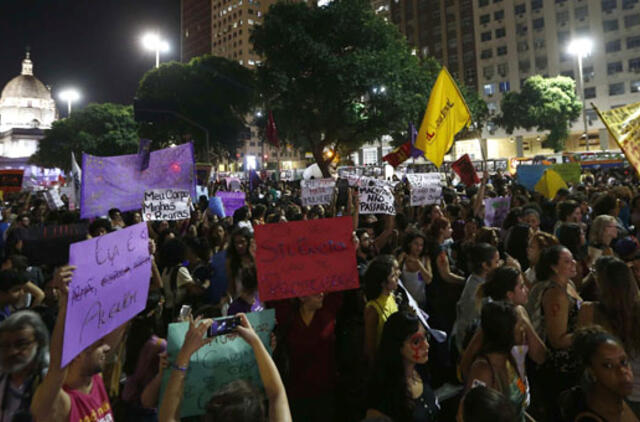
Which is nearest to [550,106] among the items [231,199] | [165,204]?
[231,199]

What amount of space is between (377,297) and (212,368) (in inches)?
61.1

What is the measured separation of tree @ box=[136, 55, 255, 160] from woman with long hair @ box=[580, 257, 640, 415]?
39664 mm

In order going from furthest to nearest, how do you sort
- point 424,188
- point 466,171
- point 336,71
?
point 336,71
point 466,171
point 424,188

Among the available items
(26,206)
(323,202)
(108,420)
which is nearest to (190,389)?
(108,420)

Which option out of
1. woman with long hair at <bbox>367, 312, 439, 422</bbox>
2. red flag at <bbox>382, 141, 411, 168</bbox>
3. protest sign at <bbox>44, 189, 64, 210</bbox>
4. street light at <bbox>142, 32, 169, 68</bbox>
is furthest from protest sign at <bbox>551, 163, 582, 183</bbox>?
street light at <bbox>142, 32, 169, 68</bbox>

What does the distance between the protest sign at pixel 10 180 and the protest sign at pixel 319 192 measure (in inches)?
423

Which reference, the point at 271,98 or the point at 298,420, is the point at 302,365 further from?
the point at 271,98

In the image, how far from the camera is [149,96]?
137 feet

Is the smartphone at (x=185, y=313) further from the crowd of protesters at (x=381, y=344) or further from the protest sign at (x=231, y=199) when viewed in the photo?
the protest sign at (x=231, y=199)

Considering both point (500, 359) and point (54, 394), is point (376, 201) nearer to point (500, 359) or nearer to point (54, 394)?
point (500, 359)

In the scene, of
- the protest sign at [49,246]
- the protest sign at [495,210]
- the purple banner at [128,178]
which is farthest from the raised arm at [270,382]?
the protest sign at [495,210]

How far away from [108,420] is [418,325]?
191cm

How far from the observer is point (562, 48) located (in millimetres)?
57562

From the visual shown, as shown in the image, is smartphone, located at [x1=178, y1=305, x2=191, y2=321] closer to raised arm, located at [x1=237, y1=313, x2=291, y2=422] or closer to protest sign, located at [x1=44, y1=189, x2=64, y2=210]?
raised arm, located at [x1=237, y1=313, x2=291, y2=422]
